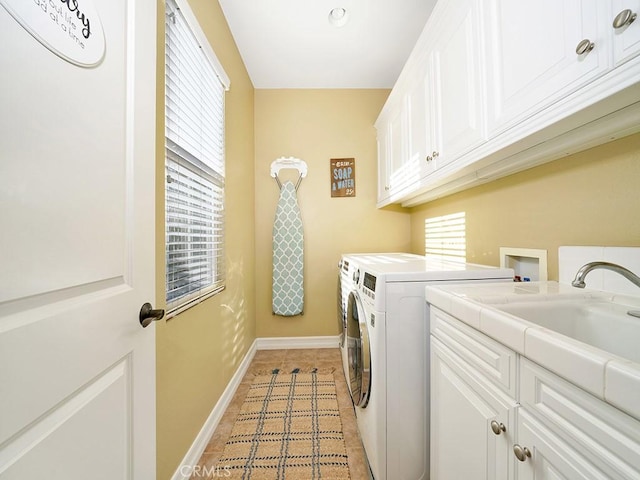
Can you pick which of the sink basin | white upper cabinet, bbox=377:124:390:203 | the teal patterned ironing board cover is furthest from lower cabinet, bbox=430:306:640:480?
the teal patterned ironing board cover

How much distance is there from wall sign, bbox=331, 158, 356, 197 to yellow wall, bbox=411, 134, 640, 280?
1.29m

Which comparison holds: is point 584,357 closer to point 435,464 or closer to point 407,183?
point 435,464

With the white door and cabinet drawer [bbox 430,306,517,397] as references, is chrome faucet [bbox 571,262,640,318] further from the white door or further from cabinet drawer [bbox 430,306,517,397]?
the white door

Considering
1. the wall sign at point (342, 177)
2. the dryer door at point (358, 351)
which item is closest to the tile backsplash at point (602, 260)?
the dryer door at point (358, 351)

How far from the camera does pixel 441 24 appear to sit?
4.15 ft

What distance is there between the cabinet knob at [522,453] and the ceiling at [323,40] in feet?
7.68

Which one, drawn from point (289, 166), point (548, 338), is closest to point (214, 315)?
point (548, 338)

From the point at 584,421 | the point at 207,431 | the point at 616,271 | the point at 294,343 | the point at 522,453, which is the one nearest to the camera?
the point at 584,421

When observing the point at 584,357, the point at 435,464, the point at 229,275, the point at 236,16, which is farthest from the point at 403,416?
the point at 236,16

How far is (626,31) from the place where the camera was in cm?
57

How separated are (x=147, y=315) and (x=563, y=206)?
5.20 ft

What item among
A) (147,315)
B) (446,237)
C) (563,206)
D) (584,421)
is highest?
(563,206)

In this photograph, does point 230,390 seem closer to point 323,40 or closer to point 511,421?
point 511,421

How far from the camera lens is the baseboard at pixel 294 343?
2.75 metres
